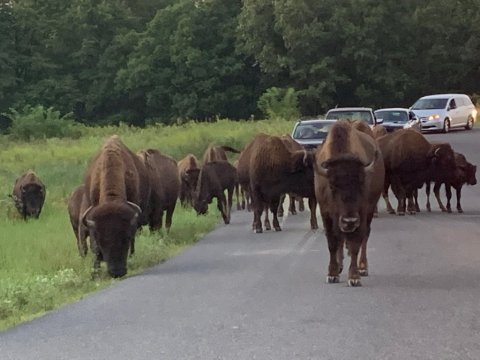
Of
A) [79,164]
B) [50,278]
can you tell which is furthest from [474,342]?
[79,164]

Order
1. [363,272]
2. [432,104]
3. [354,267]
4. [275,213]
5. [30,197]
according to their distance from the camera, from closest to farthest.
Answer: [354,267] < [363,272] < [275,213] < [30,197] < [432,104]

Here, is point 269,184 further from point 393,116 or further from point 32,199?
point 393,116

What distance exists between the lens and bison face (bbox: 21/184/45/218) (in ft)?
80.6

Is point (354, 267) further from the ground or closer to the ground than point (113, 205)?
closer to the ground

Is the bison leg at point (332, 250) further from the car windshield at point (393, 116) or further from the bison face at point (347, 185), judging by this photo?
the car windshield at point (393, 116)

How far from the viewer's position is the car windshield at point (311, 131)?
2700cm

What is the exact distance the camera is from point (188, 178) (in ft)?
75.8

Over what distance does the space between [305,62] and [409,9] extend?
8.21 m

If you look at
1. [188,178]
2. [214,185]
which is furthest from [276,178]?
[188,178]

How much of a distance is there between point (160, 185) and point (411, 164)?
18.9 ft

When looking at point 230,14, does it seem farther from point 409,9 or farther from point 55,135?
point 55,135

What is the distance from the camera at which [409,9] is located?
242 ft

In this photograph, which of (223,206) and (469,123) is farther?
(469,123)

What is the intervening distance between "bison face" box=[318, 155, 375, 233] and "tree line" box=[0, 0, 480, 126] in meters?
57.9
